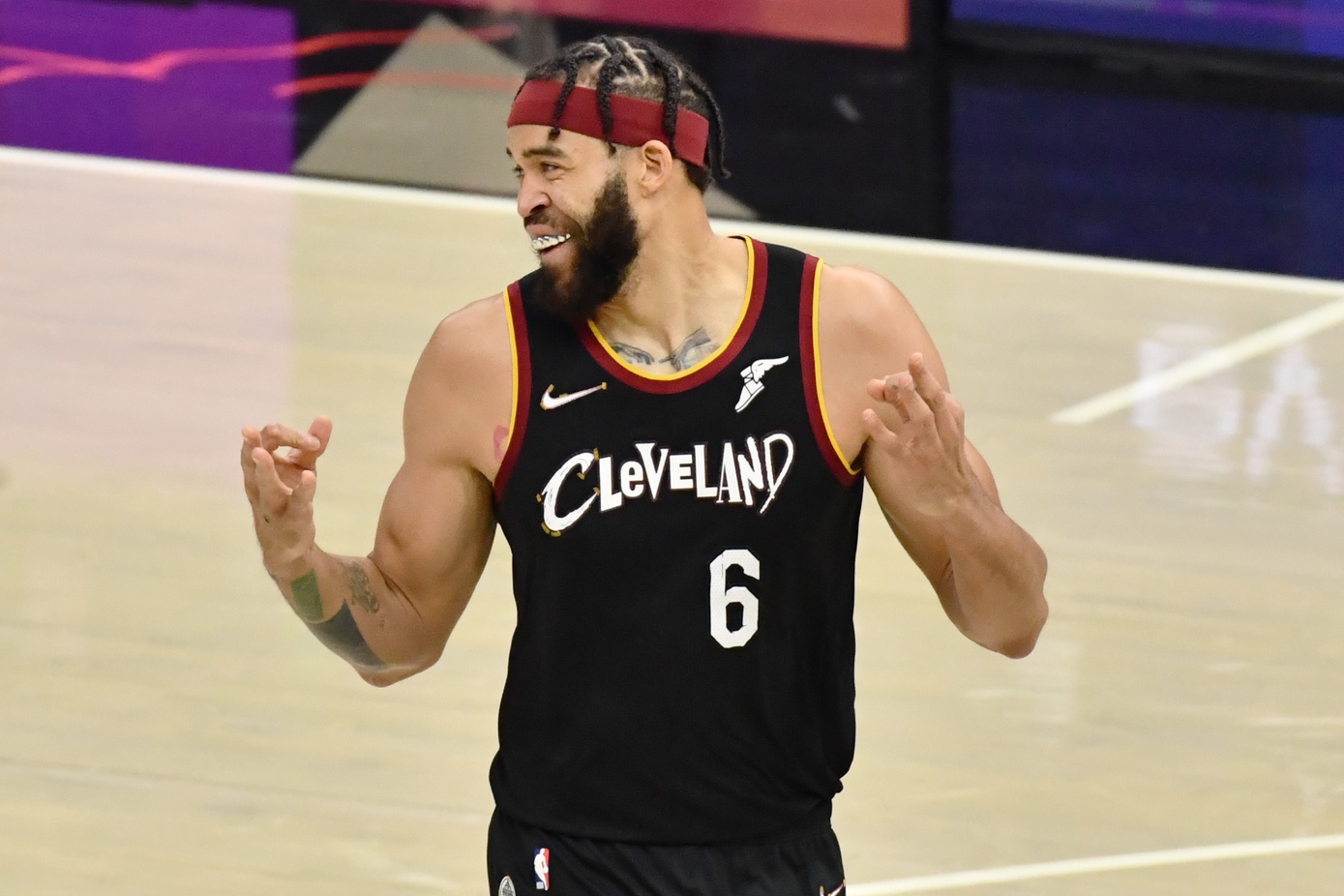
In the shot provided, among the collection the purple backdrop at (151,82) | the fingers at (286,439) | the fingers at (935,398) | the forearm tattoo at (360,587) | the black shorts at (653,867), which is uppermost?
the fingers at (935,398)

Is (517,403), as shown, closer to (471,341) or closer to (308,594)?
(471,341)

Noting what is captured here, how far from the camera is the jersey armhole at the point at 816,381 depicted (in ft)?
8.80

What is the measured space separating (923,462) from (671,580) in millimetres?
342

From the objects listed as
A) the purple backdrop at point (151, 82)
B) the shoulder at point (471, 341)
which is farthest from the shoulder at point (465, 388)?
the purple backdrop at point (151, 82)

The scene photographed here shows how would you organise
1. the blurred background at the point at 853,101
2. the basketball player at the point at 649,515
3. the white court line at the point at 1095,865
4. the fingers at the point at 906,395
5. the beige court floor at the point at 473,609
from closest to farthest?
the fingers at the point at 906,395, the basketball player at the point at 649,515, the white court line at the point at 1095,865, the beige court floor at the point at 473,609, the blurred background at the point at 853,101

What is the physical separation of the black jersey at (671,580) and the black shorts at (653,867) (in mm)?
26

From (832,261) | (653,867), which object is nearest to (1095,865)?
(653,867)

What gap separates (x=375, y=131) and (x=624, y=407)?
7.08 metres

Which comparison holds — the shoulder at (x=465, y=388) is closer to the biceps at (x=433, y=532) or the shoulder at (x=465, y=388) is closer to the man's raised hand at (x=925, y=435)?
the biceps at (x=433, y=532)

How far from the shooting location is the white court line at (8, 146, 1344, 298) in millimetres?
8602

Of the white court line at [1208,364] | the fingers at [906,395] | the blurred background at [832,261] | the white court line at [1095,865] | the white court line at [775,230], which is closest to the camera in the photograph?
the fingers at [906,395]

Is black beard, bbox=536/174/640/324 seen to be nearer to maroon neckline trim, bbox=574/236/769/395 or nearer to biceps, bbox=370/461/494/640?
maroon neckline trim, bbox=574/236/769/395

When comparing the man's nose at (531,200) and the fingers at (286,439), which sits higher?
the man's nose at (531,200)

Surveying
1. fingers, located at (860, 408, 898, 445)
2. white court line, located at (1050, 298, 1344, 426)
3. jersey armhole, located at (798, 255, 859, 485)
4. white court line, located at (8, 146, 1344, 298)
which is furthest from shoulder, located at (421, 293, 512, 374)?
white court line, located at (8, 146, 1344, 298)
